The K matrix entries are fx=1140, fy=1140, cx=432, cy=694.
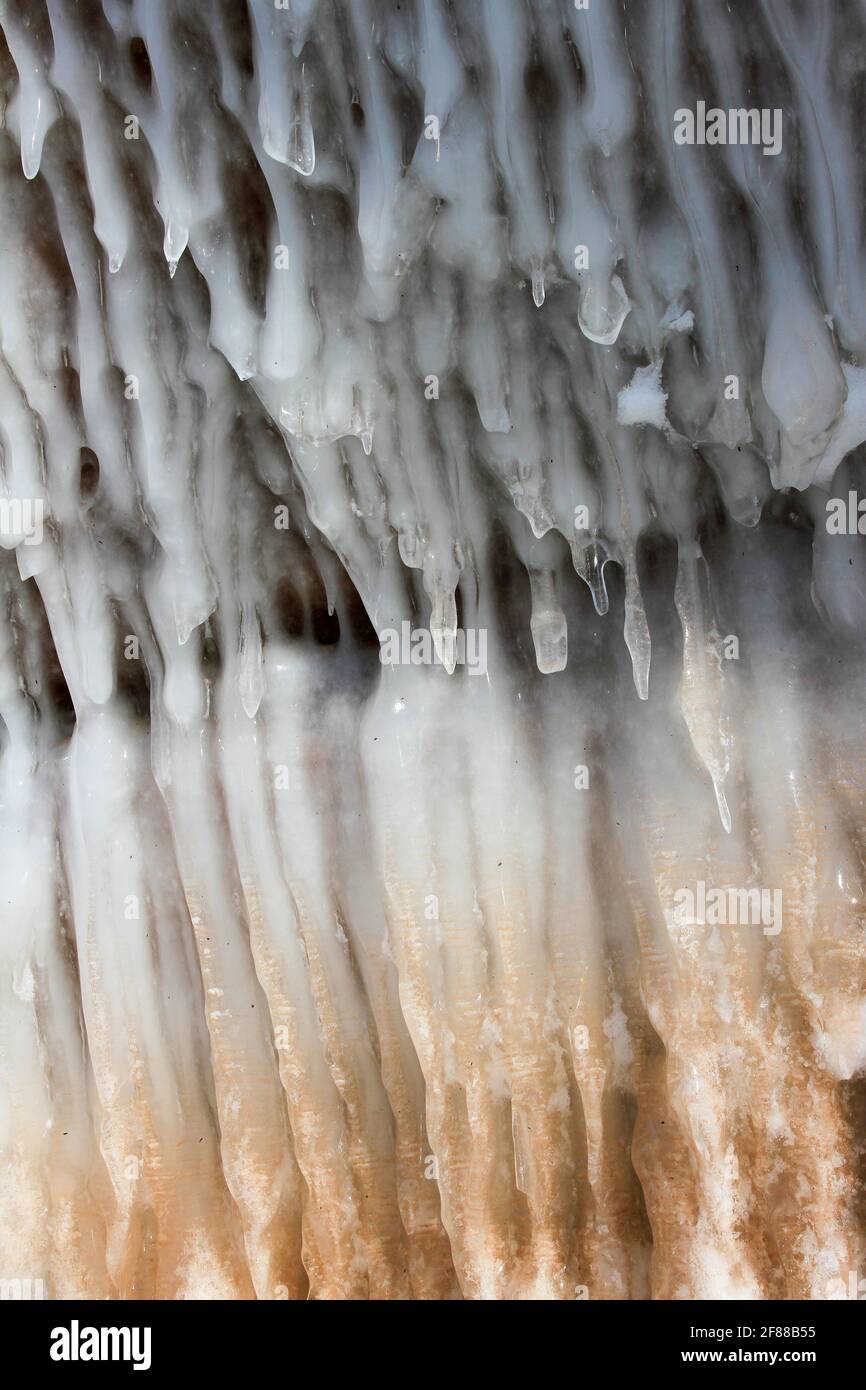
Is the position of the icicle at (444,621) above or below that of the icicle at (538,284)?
below

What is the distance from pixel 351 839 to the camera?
3.86 feet

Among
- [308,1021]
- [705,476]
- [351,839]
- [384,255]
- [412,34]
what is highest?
[412,34]

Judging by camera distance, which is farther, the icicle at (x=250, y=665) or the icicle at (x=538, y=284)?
the icicle at (x=250, y=665)

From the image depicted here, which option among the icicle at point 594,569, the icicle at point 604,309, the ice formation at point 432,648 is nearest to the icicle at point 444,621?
the ice formation at point 432,648

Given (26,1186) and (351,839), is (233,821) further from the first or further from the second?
(26,1186)

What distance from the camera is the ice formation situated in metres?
1.04

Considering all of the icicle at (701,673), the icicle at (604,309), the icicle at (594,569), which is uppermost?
the icicle at (604,309)

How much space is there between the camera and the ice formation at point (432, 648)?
3.42 ft

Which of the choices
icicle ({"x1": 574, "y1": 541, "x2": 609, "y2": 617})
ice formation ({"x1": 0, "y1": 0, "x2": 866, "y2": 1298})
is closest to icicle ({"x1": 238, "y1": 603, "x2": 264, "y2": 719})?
ice formation ({"x1": 0, "y1": 0, "x2": 866, "y2": 1298})

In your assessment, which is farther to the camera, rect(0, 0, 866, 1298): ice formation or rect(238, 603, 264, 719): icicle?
rect(238, 603, 264, 719): icicle

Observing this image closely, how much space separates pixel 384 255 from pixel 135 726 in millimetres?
541

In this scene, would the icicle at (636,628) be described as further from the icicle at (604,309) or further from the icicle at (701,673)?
the icicle at (604,309)

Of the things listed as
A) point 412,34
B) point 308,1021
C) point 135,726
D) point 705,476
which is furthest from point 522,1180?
point 412,34

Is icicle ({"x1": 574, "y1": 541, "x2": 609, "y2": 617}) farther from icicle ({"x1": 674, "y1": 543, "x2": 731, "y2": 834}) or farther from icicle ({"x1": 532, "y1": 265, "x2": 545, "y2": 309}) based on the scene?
icicle ({"x1": 532, "y1": 265, "x2": 545, "y2": 309})
